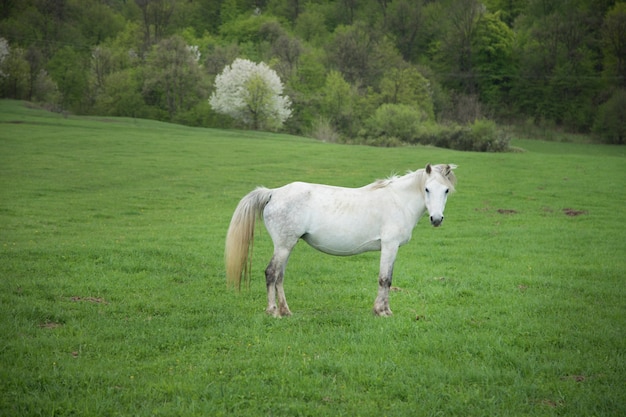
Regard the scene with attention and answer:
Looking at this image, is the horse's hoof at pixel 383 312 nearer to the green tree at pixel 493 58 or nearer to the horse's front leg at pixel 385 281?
the horse's front leg at pixel 385 281

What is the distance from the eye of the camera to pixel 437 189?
8805 millimetres

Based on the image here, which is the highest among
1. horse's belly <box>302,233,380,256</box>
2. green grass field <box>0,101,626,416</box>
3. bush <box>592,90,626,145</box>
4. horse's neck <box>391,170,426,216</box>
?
bush <box>592,90,626,145</box>

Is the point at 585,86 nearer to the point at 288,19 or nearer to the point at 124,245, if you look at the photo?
the point at 288,19

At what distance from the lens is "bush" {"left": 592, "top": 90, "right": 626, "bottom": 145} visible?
65.4 meters

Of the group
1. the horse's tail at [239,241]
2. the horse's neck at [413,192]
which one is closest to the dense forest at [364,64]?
the horse's neck at [413,192]

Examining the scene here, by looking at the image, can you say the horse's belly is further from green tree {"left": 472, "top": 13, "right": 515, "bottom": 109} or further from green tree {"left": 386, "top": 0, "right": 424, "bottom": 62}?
green tree {"left": 386, "top": 0, "right": 424, "bottom": 62}

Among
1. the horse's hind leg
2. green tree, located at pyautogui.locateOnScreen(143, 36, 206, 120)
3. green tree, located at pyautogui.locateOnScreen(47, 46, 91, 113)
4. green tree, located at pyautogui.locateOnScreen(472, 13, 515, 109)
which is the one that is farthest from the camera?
green tree, located at pyautogui.locateOnScreen(472, 13, 515, 109)

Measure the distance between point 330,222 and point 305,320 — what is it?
1.64 metres

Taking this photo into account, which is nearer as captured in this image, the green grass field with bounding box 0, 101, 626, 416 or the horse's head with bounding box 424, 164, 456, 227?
the green grass field with bounding box 0, 101, 626, 416

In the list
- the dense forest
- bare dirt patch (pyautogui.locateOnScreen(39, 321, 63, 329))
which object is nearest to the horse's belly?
bare dirt patch (pyautogui.locateOnScreen(39, 321, 63, 329))

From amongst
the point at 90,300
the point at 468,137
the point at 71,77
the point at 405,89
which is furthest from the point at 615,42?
the point at 90,300

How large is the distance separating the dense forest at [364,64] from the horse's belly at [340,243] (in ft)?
158

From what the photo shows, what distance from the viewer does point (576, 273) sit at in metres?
13.0

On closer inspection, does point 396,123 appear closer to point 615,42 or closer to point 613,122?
point 613,122
